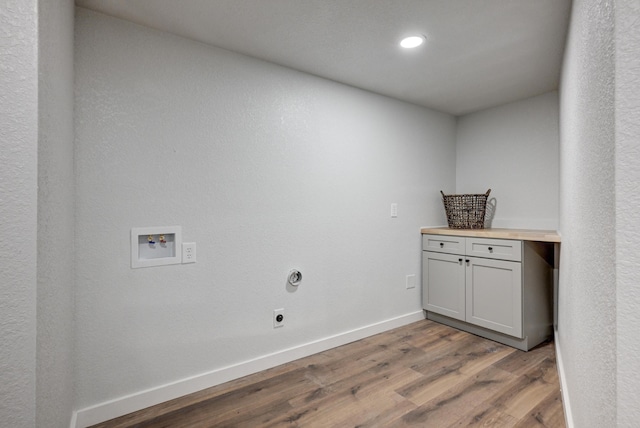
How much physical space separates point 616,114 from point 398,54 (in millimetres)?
1763

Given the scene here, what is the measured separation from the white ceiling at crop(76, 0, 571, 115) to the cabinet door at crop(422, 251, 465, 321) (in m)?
1.61

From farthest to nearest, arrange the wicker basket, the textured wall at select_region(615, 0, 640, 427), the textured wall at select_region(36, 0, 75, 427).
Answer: the wicker basket, the textured wall at select_region(36, 0, 75, 427), the textured wall at select_region(615, 0, 640, 427)

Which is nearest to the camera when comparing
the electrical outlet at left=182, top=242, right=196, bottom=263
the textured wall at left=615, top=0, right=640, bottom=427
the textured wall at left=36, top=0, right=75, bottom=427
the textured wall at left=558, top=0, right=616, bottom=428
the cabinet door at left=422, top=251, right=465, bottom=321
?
the textured wall at left=615, top=0, right=640, bottom=427

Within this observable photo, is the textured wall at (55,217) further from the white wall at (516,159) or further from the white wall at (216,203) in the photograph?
the white wall at (516,159)

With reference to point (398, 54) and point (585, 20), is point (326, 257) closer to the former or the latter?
point (398, 54)

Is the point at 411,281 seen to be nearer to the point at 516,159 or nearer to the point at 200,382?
the point at 516,159

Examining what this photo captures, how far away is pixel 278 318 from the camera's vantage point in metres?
2.36

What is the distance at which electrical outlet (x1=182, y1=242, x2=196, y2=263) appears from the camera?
6.54ft

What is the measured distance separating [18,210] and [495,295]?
9.95 feet

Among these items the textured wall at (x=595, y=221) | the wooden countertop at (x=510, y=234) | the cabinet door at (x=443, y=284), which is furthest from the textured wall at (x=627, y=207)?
the cabinet door at (x=443, y=284)

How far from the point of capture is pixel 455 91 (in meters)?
2.91

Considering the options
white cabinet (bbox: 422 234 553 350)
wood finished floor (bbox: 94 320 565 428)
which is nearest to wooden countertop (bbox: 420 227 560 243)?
white cabinet (bbox: 422 234 553 350)

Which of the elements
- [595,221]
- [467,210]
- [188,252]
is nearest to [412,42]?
[595,221]

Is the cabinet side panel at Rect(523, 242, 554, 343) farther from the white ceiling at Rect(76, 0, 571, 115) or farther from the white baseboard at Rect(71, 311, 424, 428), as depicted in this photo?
the white ceiling at Rect(76, 0, 571, 115)
